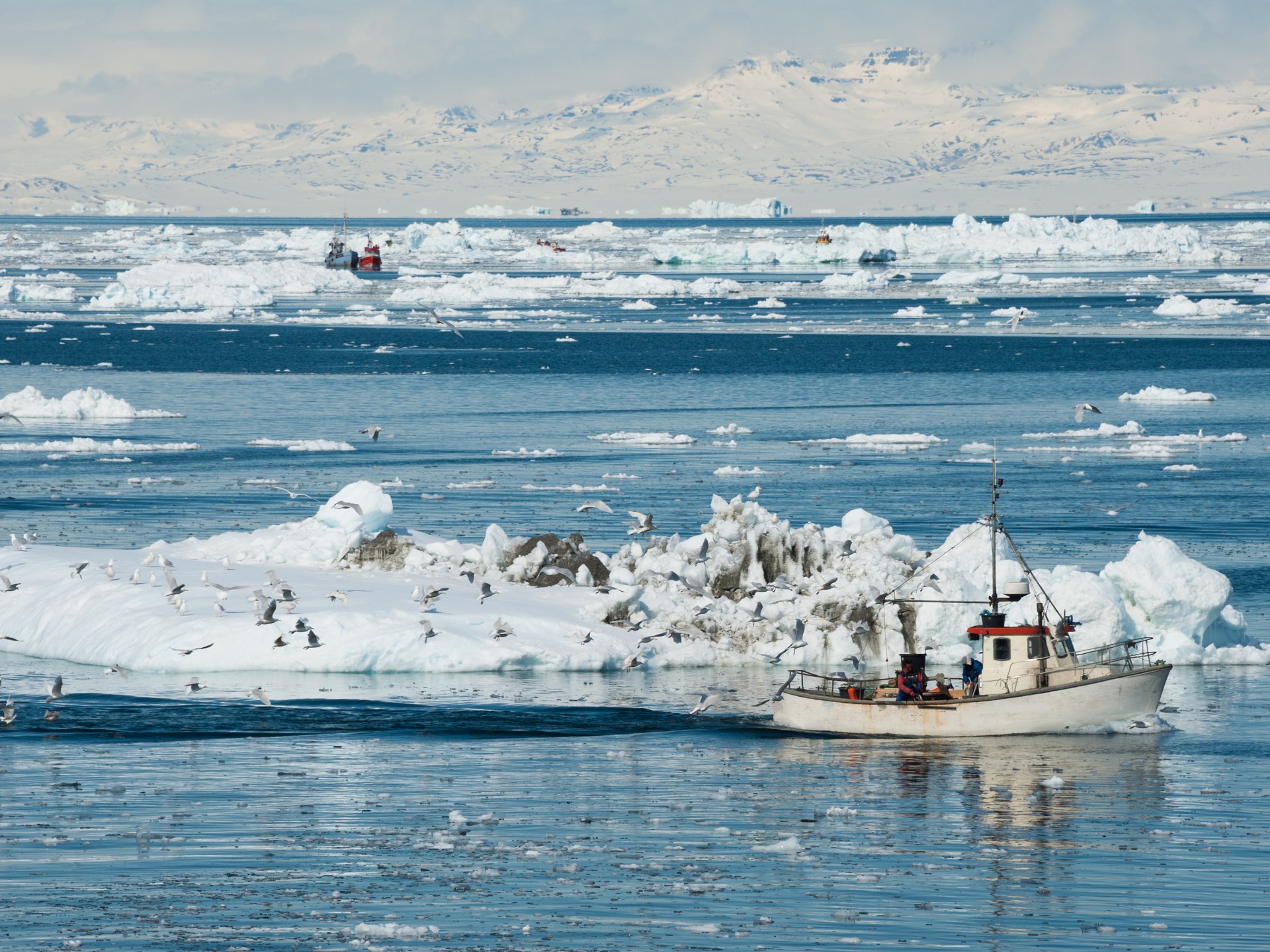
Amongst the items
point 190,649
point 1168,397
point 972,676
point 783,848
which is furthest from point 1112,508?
point 1168,397

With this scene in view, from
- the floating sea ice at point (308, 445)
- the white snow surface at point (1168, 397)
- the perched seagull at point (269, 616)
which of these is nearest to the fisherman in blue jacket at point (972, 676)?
the perched seagull at point (269, 616)

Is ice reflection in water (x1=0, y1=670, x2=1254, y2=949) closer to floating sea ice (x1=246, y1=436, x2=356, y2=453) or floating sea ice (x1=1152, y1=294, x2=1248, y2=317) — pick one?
floating sea ice (x1=246, y1=436, x2=356, y2=453)

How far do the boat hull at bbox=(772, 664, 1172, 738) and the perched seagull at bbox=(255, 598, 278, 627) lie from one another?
30.3 feet

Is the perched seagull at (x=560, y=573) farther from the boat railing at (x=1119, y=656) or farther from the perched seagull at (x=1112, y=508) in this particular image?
the perched seagull at (x=1112, y=508)

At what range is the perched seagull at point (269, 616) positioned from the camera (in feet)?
103

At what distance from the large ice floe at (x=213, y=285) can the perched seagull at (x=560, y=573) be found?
10840cm

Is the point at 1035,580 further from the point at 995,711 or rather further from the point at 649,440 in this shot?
the point at 649,440

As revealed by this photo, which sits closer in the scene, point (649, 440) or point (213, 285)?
point (649, 440)

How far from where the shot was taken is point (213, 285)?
15562cm

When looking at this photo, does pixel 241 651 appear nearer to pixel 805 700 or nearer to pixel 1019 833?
pixel 805 700

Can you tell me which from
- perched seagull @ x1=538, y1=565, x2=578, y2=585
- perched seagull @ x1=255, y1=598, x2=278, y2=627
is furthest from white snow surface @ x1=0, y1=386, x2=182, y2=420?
perched seagull @ x1=255, y1=598, x2=278, y2=627

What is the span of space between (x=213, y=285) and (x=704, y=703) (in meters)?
134

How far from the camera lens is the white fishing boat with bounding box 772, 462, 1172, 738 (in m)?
27.9

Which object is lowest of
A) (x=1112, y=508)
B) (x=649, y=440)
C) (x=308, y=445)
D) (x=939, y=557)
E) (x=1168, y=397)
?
(x=939, y=557)
